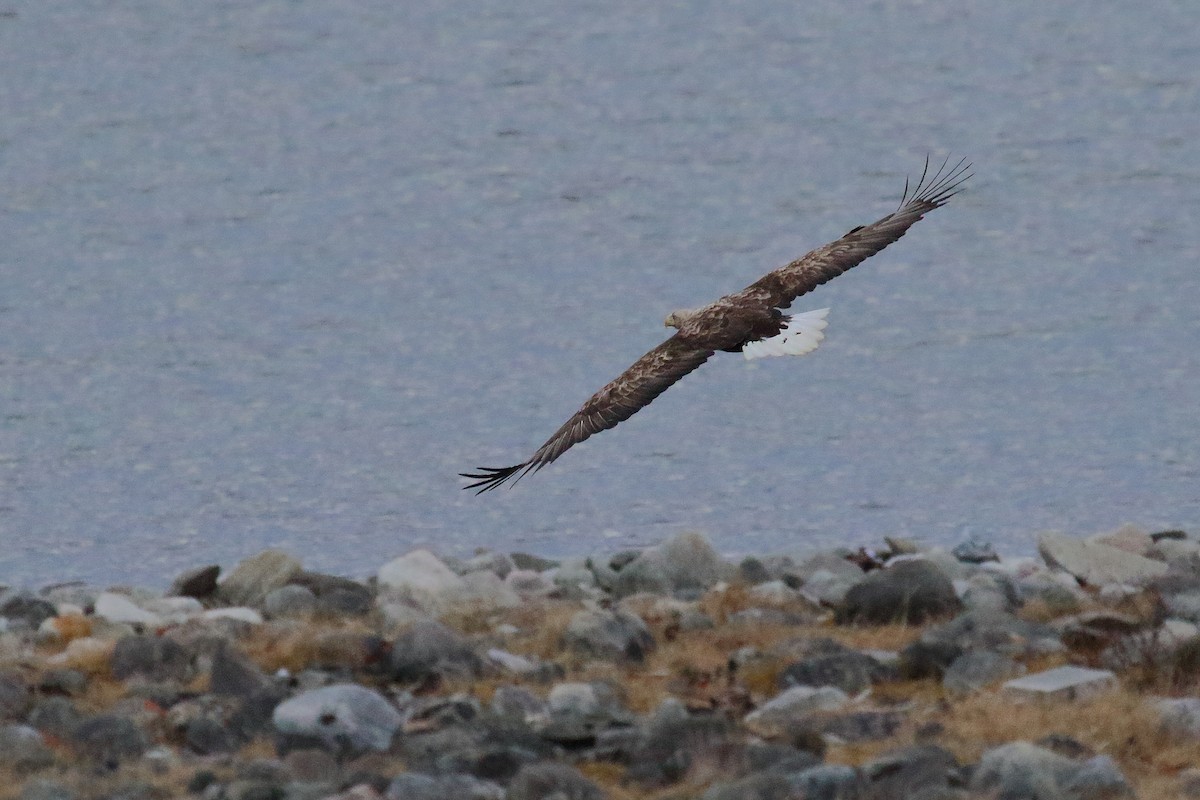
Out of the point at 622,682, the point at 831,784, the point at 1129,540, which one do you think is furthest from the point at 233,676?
the point at 1129,540

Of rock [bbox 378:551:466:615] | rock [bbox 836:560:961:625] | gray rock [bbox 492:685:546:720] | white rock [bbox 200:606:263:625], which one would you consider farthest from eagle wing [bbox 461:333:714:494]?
gray rock [bbox 492:685:546:720]

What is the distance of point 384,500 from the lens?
46.1ft

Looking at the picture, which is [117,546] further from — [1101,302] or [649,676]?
[1101,302]

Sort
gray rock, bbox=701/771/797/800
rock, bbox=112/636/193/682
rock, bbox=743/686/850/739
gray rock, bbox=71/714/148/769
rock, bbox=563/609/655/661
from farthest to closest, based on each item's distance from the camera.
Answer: rock, bbox=563/609/655/661, rock, bbox=112/636/193/682, rock, bbox=743/686/850/739, gray rock, bbox=71/714/148/769, gray rock, bbox=701/771/797/800

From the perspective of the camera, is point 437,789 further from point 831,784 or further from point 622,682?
point 622,682

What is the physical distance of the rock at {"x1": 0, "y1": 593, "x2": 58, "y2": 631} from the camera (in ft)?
32.8

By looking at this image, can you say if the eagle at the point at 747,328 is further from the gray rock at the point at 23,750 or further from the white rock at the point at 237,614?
the gray rock at the point at 23,750

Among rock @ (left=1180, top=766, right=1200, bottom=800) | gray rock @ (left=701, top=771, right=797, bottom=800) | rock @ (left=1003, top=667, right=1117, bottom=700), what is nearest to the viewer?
gray rock @ (left=701, top=771, right=797, bottom=800)

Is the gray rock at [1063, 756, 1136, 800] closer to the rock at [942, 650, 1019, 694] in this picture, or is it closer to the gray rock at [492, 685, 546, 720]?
the rock at [942, 650, 1019, 694]

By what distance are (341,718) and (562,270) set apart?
41.4ft

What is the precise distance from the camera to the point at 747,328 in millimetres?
10961

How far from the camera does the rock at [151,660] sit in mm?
8672

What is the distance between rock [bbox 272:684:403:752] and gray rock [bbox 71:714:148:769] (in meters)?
0.45

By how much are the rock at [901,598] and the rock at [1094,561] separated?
1203 millimetres
